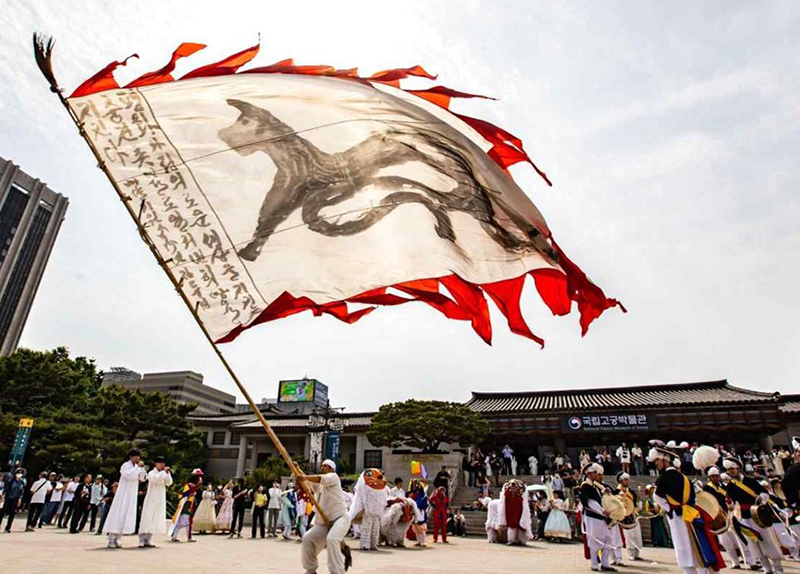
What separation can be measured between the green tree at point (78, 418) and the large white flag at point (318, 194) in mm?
26269

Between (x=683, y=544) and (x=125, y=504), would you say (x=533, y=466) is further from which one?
(x=125, y=504)

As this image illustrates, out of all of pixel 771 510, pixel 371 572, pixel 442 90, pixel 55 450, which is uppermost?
pixel 442 90

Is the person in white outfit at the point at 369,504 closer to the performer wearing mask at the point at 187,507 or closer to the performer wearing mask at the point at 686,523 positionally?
the performer wearing mask at the point at 187,507

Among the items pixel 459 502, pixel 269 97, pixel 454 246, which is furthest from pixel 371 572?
pixel 459 502

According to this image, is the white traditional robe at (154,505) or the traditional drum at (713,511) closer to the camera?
the traditional drum at (713,511)

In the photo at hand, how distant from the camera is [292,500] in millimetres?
17000

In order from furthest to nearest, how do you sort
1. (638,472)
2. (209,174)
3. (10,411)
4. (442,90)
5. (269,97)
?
1. (10,411)
2. (638,472)
3. (442,90)
4. (269,97)
5. (209,174)

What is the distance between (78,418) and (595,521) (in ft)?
92.7

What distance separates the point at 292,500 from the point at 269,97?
14.7m

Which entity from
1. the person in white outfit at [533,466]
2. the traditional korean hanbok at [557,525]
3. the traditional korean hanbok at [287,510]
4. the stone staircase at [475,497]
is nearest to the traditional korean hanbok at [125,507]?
the traditional korean hanbok at [287,510]

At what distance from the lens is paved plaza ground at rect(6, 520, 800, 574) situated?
7.45 meters

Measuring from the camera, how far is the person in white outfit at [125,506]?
34.2 ft

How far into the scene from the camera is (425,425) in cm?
2770

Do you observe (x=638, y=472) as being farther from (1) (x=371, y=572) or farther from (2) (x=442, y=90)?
(2) (x=442, y=90)
